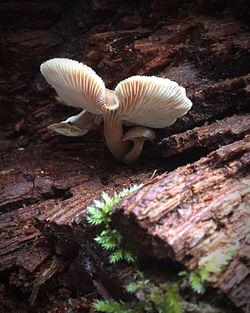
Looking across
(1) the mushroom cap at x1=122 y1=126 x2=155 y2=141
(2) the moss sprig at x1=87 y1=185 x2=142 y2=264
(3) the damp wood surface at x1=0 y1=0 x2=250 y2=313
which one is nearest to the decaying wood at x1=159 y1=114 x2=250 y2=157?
(3) the damp wood surface at x1=0 y1=0 x2=250 y2=313

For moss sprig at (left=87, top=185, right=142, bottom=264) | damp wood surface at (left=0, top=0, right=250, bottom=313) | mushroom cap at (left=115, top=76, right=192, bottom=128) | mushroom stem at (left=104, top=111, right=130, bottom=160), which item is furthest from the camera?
mushroom stem at (left=104, top=111, right=130, bottom=160)

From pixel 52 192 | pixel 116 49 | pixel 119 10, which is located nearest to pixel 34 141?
pixel 52 192

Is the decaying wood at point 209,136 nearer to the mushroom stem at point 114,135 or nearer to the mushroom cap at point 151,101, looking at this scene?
the mushroom cap at point 151,101

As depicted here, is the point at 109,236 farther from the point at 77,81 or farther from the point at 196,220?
the point at 77,81

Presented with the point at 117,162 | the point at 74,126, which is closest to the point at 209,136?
the point at 117,162

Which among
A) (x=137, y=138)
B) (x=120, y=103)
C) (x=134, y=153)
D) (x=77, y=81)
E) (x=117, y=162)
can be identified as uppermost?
(x=77, y=81)

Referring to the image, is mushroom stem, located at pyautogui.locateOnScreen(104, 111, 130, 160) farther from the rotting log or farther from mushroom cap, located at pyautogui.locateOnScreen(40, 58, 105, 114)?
the rotting log

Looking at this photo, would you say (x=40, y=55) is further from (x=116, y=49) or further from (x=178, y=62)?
(x=178, y=62)
